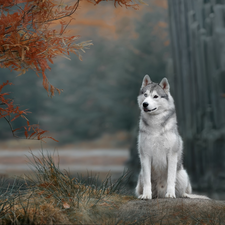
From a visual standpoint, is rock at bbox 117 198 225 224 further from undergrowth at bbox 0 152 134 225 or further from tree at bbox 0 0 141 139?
tree at bbox 0 0 141 139

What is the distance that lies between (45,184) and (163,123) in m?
1.33

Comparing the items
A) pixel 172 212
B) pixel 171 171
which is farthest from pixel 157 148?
pixel 172 212

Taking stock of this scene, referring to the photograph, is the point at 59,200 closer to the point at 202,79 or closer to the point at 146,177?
the point at 146,177

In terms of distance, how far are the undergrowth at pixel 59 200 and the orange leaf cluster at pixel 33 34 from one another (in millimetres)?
1132

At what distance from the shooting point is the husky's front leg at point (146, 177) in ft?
9.37

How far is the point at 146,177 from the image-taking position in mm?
2883

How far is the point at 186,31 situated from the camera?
4480mm

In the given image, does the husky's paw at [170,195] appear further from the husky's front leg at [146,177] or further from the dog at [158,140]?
the husky's front leg at [146,177]

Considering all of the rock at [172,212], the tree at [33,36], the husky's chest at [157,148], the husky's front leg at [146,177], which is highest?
the tree at [33,36]

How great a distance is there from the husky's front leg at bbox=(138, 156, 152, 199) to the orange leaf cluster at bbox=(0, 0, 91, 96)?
4.11ft

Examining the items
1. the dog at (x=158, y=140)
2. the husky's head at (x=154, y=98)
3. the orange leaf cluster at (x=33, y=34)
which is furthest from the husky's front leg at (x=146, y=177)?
the orange leaf cluster at (x=33, y=34)

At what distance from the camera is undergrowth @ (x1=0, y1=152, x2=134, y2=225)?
2.44m

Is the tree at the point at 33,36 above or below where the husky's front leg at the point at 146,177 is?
above

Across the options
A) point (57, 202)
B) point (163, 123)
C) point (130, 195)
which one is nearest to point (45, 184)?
point (57, 202)
